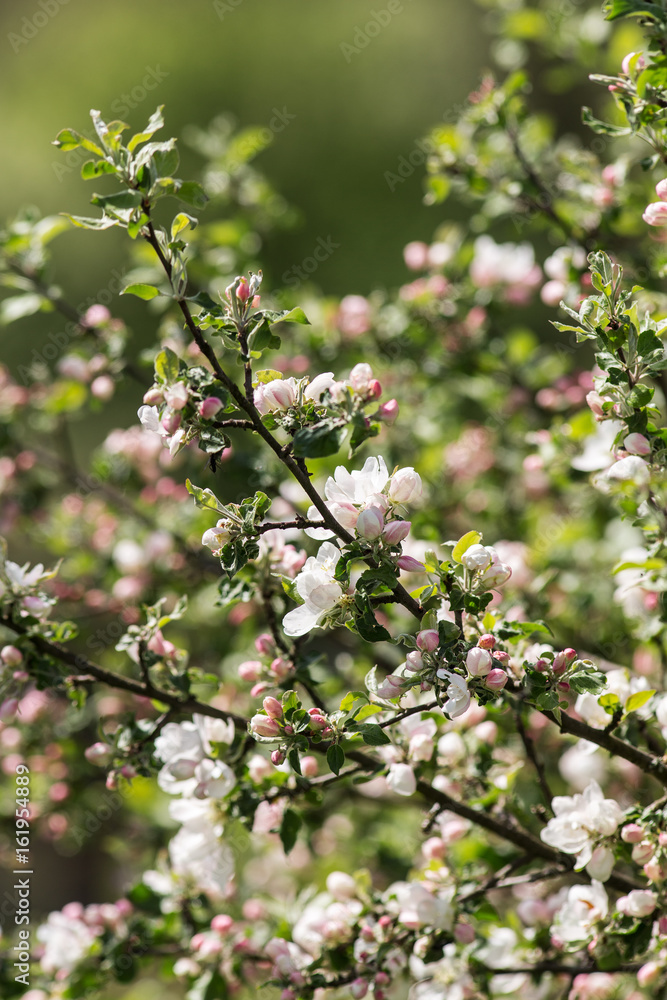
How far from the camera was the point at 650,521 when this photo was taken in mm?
856

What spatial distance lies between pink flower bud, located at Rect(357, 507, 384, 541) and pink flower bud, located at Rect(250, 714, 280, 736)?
17 centimetres

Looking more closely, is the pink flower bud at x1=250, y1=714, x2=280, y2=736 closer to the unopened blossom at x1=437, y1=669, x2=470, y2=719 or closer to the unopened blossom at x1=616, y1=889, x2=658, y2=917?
the unopened blossom at x1=437, y1=669, x2=470, y2=719

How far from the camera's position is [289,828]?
0.89 m

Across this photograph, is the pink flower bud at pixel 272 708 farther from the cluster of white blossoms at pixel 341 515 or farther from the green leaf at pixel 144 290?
the green leaf at pixel 144 290

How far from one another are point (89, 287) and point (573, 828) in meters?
3.74

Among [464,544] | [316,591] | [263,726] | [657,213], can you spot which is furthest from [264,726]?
[657,213]

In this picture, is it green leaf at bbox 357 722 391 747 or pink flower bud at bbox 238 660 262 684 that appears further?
pink flower bud at bbox 238 660 262 684

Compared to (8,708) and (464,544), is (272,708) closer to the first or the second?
(464,544)

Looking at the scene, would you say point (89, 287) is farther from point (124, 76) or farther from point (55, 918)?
point (55, 918)

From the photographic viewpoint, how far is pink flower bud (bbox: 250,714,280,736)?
0.68 meters

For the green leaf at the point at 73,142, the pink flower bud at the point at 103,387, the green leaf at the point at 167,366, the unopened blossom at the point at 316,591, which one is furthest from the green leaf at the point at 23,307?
the unopened blossom at the point at 316,591

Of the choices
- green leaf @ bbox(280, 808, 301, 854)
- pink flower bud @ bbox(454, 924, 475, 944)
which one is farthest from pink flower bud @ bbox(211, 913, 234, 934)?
pink flower bud @ bbox(454, 924, 475, 944)

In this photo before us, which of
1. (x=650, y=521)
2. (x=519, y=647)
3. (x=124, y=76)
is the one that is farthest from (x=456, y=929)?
(x=124, y=76)

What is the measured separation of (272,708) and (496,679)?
18cm
